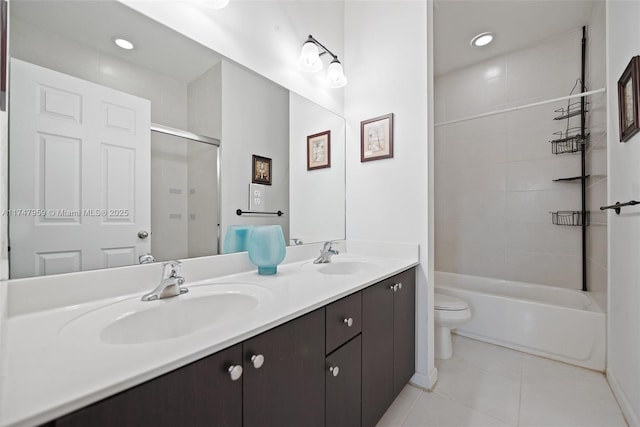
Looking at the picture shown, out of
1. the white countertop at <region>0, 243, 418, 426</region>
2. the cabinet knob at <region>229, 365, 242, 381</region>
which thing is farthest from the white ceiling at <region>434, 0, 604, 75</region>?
the cabinet knob at <region>229, 365, 242, 381</region>

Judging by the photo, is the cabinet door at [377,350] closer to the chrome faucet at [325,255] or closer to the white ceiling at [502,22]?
the chrome faucet at [325,255]

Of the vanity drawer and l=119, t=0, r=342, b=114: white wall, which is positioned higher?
l=119, t=0, r=342, b=114: white wall

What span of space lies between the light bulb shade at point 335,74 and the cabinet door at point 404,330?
4.18 feet

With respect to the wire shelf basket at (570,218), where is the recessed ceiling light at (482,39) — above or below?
above

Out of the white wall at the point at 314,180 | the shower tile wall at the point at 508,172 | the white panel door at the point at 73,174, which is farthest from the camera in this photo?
the shower tile wall at the point at 508,172

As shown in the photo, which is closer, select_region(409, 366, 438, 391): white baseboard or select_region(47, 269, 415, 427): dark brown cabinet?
select_region(47, 269, 415, 427): dark brown cabinet

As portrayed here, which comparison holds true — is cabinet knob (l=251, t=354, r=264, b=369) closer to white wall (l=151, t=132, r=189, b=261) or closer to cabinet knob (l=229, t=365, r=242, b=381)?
cabinet knob (l=229, t=365, r=242, b=381)

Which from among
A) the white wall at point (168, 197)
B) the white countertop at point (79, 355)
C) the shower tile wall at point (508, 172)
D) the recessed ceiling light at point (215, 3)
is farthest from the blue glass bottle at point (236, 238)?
the shower tile wall at point (508, 172)

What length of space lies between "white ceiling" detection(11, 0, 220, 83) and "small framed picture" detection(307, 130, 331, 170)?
2.51ft

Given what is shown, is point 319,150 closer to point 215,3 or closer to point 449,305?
point 215,3

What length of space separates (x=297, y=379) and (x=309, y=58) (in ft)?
5.28

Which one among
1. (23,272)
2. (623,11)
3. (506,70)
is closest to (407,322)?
(23,272)

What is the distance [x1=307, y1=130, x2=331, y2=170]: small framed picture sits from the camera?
177 centimetres

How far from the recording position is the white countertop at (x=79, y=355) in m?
0.38
